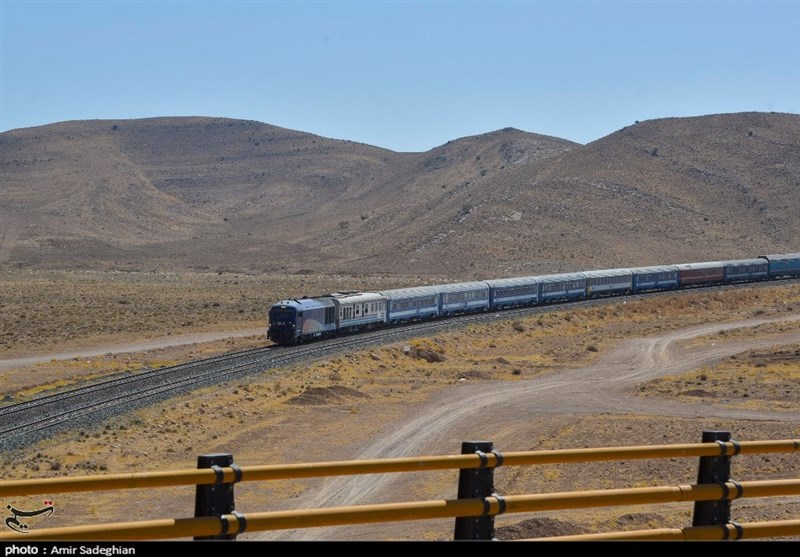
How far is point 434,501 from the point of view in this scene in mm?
6570

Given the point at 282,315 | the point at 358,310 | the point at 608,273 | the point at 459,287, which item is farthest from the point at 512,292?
the point at 282,315

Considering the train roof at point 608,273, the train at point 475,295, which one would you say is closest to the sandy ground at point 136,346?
the train at point 475,295

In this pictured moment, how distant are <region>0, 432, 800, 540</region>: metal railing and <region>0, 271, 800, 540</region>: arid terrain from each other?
10.1 m

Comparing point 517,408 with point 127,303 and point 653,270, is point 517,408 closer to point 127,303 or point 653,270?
point 127,303

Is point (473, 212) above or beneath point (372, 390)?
above

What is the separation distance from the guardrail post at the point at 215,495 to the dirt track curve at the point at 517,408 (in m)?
10.6

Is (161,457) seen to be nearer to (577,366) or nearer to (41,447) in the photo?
(41,447)

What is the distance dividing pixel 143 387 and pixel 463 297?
37.2 meters

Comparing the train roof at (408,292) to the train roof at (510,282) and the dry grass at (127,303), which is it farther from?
the dry grass at (127,303)

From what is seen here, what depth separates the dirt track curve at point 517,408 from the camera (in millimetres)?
22500

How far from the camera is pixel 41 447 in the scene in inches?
1094

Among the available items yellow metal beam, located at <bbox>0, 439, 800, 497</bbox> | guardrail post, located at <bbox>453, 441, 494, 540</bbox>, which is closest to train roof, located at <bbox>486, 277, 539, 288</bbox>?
yellow metal beam, located at <bbox>0, 439, 800, 497</bbox>
